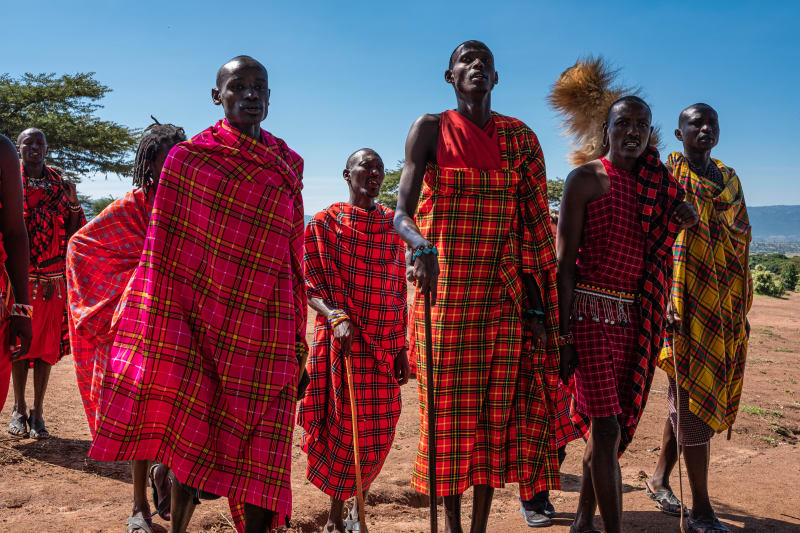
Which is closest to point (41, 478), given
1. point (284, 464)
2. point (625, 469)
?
point (284, 464)

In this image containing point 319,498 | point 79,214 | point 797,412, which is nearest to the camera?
point 319,498

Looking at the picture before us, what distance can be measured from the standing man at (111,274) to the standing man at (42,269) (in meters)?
2.40

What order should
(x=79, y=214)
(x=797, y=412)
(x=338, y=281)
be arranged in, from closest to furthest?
(x=338, y=281)
(x=79, y=214)
(x=797, y=412)

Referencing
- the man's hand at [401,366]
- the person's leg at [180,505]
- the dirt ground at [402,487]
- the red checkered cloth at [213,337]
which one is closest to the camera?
the red checkered cloth at [213,337]

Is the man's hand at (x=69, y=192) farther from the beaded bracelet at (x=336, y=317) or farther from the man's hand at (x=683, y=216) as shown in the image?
the man's hand at (x=683, y=216)

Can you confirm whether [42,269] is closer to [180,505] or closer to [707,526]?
[180,505]

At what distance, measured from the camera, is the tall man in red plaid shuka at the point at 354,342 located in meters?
4.45

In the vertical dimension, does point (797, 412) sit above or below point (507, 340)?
below

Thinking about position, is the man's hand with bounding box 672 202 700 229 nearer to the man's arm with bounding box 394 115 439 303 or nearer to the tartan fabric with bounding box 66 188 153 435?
the man's arm with bounding box 394 115 439 303

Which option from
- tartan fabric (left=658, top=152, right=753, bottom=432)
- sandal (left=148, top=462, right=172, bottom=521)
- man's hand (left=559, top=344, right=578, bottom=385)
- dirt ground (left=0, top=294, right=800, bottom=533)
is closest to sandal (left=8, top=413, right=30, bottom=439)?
dirt ground (left=0, top=294, right=800, bottom=533)

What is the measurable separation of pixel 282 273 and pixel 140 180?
1.54m

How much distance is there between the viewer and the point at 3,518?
4.42 m

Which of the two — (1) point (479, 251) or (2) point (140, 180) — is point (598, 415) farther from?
(2) point (140, 180)

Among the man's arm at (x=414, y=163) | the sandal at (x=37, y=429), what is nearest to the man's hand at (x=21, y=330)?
the man's arm at (x=414, y=163)
